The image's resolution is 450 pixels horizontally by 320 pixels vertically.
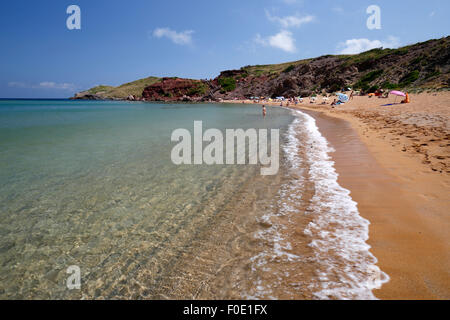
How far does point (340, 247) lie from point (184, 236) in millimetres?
2455

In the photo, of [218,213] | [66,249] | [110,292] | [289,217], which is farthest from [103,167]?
[289,217]

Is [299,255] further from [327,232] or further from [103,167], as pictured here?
[103,167]

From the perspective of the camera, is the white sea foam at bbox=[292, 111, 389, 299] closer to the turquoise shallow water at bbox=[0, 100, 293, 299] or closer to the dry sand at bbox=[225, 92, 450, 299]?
the dry sand at bbox=[225, 92, 450, 299]

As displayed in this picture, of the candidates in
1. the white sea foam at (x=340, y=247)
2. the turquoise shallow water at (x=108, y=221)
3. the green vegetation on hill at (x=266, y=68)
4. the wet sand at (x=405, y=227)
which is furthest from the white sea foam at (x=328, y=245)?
the green vegetation on hill at (x=266, y=68)

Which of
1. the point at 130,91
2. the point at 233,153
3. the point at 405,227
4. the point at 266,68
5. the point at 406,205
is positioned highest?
the point at 266,68

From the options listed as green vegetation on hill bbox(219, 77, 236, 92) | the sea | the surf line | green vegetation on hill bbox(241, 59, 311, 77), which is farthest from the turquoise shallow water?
green vegetation on hill bbox(241, 59, 311, 77)

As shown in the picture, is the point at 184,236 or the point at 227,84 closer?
the point at 184,236

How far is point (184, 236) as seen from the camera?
367 cm

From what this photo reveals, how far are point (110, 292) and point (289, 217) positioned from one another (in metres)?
3.03

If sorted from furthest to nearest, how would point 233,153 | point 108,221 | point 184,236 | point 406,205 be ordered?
point 233,153
point 108,221
point 406,205
point 184,236

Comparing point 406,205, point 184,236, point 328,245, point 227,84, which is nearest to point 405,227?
point 406,205

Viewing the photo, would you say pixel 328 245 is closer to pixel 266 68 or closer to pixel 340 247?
pixel 340 247

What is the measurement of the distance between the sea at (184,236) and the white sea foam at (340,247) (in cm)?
1
